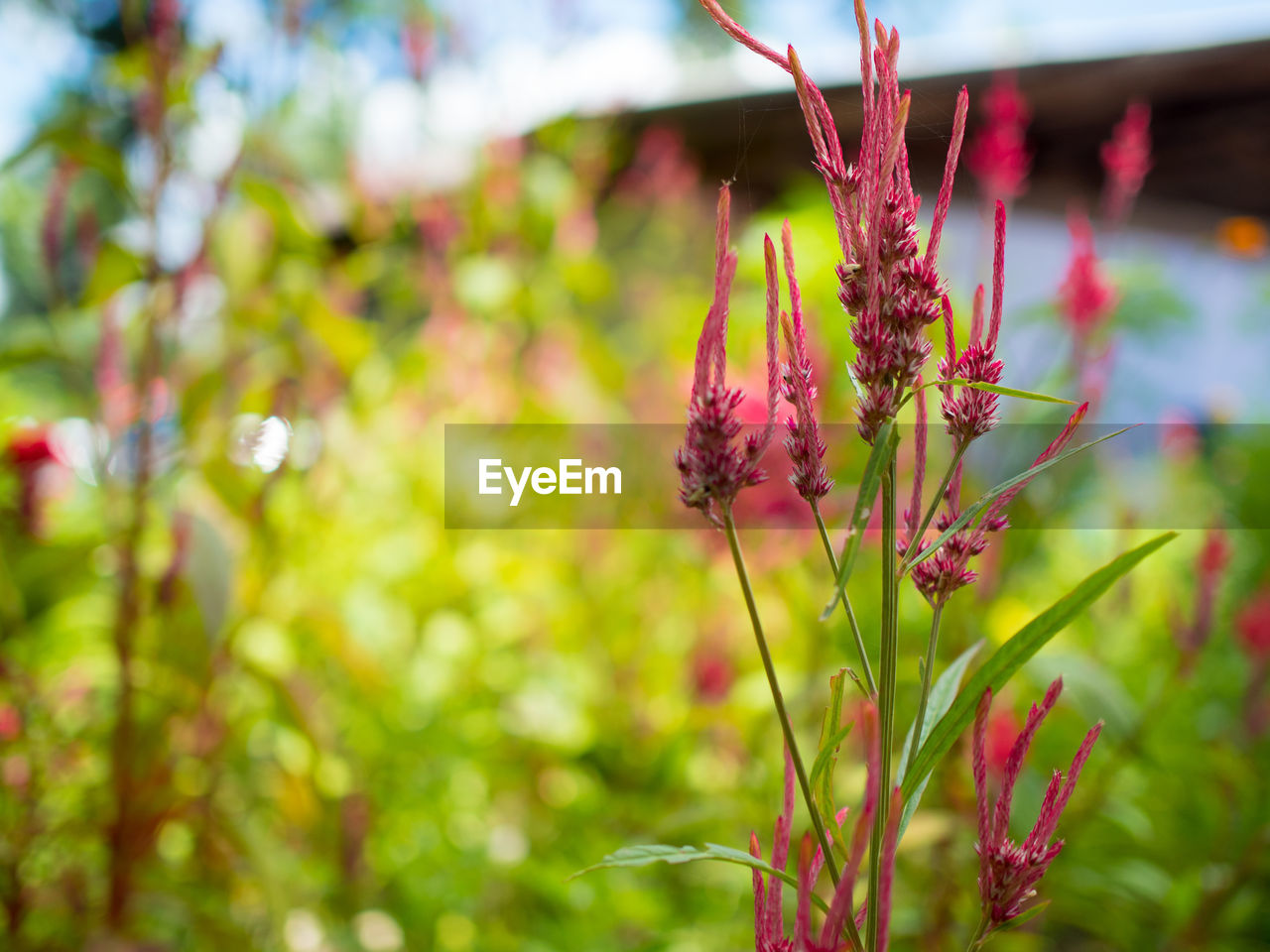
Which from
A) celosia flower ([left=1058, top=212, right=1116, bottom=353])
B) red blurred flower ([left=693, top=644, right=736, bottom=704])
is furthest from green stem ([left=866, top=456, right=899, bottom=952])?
red blurred flower ([left=693, top=644, right=736, bottom=704])

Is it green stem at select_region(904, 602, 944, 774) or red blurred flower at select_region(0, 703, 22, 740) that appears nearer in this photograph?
green stem at select_region(904, 602, 944, 774)

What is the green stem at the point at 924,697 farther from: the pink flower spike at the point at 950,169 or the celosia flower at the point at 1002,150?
the celosia flower at the point at 1002,150

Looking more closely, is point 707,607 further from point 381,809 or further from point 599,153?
point 599,153

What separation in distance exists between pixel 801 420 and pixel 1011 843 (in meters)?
0.11

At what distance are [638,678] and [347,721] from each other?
342 millimetres

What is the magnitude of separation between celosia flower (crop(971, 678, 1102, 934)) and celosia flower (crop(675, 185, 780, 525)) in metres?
0.08

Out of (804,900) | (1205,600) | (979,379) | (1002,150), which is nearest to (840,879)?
(804,900)

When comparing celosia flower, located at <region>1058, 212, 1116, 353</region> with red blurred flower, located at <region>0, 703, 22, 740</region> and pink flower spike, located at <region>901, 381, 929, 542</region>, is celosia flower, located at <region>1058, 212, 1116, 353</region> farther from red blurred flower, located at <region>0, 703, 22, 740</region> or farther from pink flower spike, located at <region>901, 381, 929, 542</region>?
red blurred flower, located at <region>0, 703, 22, 740</region>

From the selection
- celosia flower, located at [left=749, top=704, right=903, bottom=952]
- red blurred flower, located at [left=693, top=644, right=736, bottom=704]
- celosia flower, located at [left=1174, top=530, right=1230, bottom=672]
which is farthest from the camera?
red blurred flower, located at [left=693, top=644, right=736, bottom=704]

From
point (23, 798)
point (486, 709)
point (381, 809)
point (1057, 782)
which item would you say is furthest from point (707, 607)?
point (1057, 782)

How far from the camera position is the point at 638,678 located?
3.31ft

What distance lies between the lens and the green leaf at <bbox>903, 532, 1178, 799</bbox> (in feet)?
0.59

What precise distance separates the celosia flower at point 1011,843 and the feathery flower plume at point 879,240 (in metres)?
0.08

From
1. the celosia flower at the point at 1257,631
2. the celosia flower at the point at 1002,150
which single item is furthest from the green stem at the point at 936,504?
the celosia flower at the point at 1257,631
